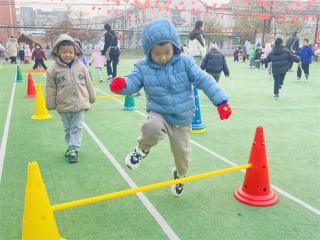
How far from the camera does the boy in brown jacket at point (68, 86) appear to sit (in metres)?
4.95

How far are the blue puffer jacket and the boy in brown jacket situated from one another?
70.4 inches

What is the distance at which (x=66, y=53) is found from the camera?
16.1 ft

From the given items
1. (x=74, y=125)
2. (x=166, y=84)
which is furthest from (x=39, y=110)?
(x=166, y=84)

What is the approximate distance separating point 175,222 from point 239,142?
9.99 ft

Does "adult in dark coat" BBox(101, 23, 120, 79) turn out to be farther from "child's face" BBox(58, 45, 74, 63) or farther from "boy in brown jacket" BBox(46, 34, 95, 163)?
"child's face" BBox(58, 45, 74, 63)

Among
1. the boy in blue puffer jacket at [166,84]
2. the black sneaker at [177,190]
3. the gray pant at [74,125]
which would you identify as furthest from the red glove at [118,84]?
the gray pant at [74,125]

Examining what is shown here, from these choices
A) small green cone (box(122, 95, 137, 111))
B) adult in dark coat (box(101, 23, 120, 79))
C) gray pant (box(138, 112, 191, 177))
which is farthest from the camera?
adult in dark coat (box(101, 23, 120, 79))

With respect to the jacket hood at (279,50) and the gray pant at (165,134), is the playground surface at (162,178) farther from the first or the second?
the jacket hood at (279,50)

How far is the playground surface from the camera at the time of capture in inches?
127

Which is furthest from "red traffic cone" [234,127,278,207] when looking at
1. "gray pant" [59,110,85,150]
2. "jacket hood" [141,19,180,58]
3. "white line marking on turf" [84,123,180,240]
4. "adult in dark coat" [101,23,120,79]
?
"adult in dark coat" [101,23,120,79]

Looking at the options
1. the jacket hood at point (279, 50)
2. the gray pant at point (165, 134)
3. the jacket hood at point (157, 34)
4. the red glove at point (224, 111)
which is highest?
the jacket hood at point (157, 34)

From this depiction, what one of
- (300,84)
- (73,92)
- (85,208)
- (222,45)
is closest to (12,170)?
(73,92)

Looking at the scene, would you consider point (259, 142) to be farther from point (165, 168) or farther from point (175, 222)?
point (165, 168)

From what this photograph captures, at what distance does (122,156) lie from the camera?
5320mm
